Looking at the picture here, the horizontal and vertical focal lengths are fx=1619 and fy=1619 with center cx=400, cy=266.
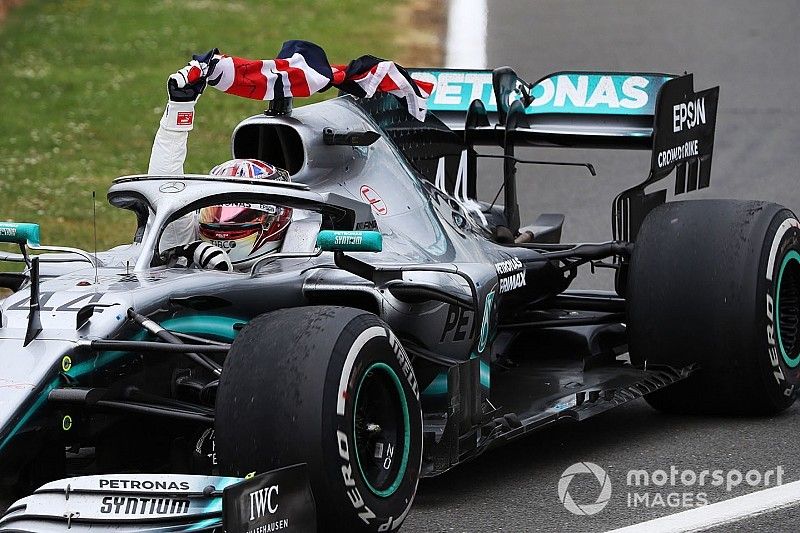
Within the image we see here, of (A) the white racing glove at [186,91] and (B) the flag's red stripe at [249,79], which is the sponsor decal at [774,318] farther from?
(A) the white racing glove at [186,91]

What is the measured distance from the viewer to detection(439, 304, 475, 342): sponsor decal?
6.84 m

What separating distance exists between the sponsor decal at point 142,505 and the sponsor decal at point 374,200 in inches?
96.3

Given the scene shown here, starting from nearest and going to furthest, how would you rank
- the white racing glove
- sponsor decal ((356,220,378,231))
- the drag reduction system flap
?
sponsor decal ((356,220,378,231)) < the white racing glove < the drag reduction system flap

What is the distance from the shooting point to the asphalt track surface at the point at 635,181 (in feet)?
21.2

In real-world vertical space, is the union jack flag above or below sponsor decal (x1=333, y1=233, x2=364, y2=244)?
above

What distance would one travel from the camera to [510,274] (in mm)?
7664

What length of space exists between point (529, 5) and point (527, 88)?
14.1 m

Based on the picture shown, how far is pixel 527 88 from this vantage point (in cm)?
945

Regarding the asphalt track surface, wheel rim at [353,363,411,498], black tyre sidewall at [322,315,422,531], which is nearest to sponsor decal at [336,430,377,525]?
black tyre sidewall at [322,315,422,531]

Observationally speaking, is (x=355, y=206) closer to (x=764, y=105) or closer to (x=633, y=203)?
(x=633, y=203)

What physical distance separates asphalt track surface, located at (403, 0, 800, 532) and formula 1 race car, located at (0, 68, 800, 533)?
240 mm

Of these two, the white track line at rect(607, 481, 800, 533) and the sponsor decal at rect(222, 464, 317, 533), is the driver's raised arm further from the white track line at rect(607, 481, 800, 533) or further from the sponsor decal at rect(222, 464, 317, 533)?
the white track line at rect(607, 481, 800, 533)

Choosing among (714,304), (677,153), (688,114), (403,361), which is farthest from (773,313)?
(403,361)

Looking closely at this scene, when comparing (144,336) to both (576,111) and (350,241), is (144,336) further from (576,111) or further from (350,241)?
(576,111)
